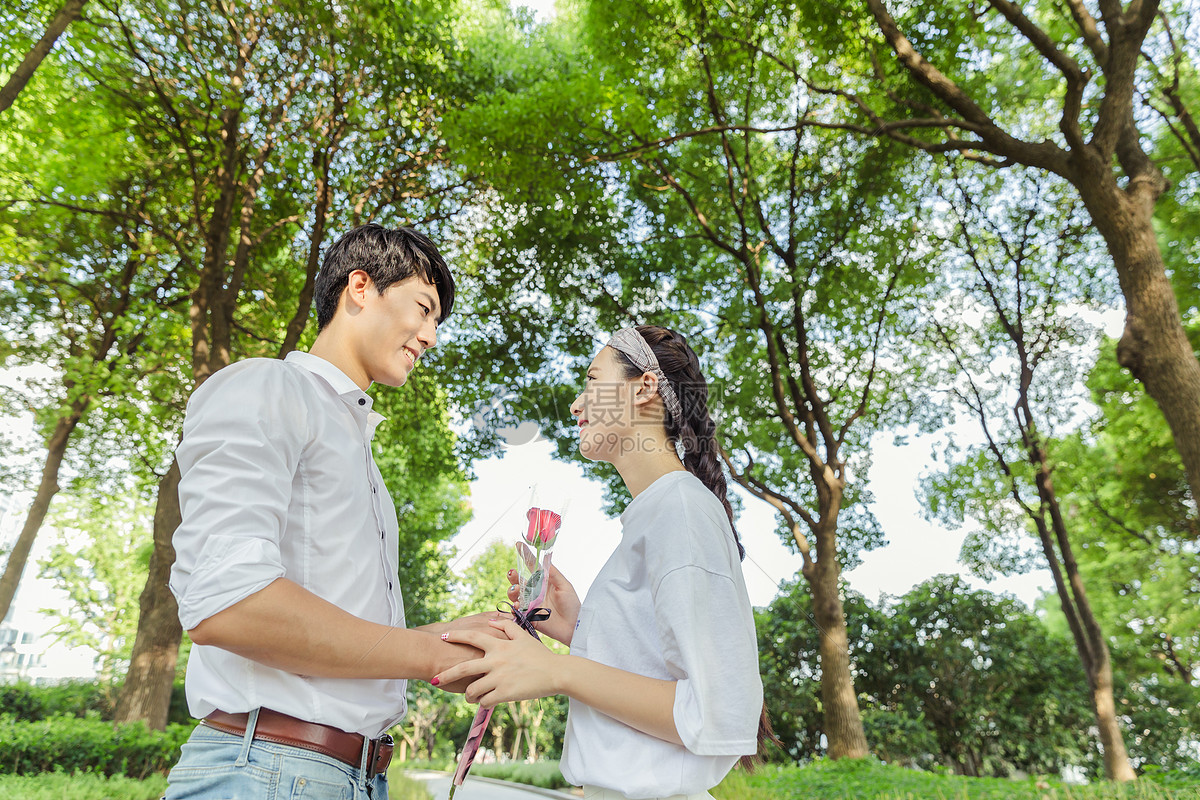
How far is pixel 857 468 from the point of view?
44.4ft

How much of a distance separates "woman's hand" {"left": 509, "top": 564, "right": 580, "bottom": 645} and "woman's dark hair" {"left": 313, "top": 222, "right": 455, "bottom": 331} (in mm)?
961

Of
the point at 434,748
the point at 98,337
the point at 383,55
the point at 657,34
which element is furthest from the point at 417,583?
the point at 657,34

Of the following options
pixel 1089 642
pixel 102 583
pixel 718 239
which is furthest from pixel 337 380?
pixel 102 583

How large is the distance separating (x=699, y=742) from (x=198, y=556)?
109cm

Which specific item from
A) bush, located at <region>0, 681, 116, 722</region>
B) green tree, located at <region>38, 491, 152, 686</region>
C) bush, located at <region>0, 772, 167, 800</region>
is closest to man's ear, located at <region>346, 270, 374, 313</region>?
bush, located at <region>0, 772, 167, 800</region>

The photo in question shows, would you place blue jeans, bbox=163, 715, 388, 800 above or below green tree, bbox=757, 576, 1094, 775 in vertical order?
below

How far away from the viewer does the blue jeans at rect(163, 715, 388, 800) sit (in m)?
1.41

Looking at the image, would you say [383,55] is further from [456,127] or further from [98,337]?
[98,337]

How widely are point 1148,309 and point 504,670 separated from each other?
6729 millimetres

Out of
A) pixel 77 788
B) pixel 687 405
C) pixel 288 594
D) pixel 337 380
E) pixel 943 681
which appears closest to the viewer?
pixel 288 594

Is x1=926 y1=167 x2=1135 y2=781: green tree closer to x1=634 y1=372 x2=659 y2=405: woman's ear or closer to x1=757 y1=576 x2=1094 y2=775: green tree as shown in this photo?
x1=757 y1=576 x2=1094 y2=775: green tree

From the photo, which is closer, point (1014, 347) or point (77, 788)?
point (77, 788)

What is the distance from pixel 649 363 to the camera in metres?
2.31

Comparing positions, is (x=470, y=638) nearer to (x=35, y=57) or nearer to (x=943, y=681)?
(x=35, y=57)
